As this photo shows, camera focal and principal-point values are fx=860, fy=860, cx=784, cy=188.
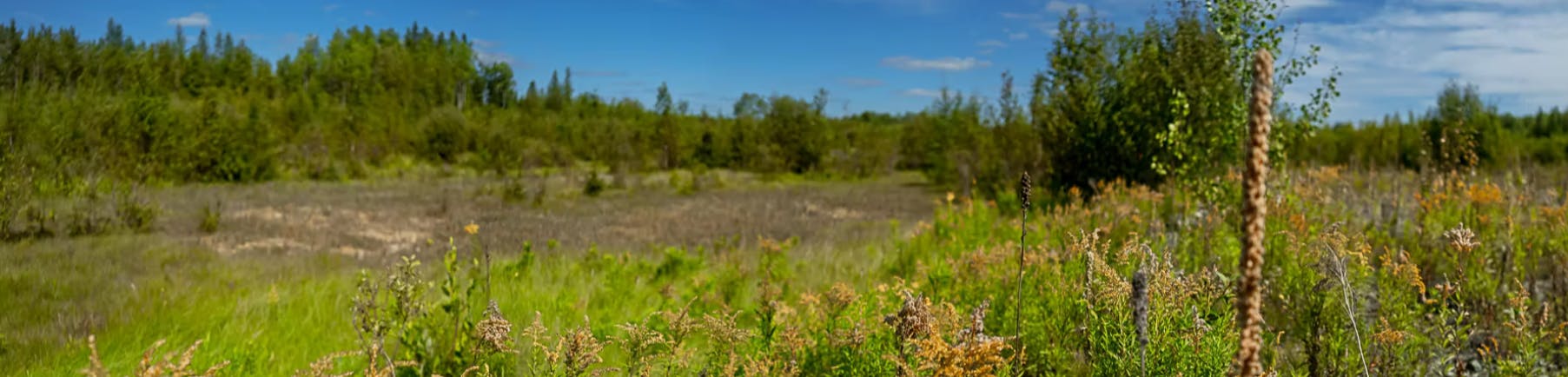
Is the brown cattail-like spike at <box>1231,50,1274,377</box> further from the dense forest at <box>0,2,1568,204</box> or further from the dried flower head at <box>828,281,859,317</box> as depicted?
the dense forest at <box>0,2,1568,204</box>

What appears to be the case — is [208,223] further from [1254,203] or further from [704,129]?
[704,129]

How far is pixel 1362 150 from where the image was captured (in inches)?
1236

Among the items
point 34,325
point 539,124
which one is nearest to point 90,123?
point 34,325

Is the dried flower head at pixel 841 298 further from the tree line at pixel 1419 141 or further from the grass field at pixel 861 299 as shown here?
the tree line at pixel 1419 141

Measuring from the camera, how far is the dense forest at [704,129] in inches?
389

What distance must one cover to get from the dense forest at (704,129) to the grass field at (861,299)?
130 cm

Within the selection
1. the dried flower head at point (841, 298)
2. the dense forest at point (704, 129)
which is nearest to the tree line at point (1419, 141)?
the dense forest at point (704, 129)

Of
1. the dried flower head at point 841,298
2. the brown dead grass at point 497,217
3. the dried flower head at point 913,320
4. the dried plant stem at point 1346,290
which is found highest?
the dried plant stem at point 1346,290

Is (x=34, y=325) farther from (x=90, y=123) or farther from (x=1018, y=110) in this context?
(x=1018, y=110)

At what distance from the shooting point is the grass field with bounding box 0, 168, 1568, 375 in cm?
275

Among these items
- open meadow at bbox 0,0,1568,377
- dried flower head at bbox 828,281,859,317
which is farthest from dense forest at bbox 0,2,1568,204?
dried flower head at bbox 828,281,859,317

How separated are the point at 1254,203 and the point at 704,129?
4474 centimetres

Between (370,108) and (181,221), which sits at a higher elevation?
(370,108)

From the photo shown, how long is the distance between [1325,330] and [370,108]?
165 feet
